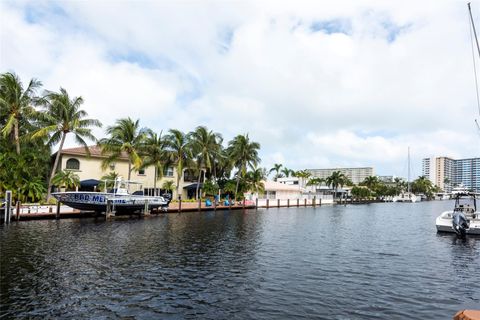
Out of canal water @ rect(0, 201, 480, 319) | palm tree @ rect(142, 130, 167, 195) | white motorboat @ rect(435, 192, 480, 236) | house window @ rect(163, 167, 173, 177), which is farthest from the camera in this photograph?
house window @ rect(163, 167, 173, 177)

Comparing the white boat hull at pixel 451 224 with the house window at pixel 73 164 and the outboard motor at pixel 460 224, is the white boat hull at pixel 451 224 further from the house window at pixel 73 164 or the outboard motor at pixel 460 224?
the house window at pixel 73 164

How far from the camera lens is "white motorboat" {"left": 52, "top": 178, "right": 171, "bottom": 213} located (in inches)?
1556

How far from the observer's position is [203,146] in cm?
6288

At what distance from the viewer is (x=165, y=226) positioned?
35188mm

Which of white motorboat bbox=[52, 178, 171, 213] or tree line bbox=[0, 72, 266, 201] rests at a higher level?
tree line bbox=[0, 72, 266, 201]

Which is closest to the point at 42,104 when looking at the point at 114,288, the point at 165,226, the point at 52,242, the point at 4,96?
the point at 4,96

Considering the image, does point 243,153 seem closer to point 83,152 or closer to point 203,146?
point 203,146

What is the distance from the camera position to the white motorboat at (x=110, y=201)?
130 feet

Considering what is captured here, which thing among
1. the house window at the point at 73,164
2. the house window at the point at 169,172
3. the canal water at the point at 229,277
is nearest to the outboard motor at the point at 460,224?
the canal water at the point at 229,277

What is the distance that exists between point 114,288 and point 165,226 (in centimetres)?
2123

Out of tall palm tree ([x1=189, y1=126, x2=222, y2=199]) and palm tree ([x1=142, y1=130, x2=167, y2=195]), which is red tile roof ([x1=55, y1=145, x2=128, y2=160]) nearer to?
palm tree ([x1=142, y1=130, x2=167, y2=195])

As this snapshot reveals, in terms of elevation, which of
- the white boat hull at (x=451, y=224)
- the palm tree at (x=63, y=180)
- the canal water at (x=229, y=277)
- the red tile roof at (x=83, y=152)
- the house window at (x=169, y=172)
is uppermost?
the red tile roof at (x=83, y=152)

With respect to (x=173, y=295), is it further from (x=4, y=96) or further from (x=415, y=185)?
(x=415, y=185)

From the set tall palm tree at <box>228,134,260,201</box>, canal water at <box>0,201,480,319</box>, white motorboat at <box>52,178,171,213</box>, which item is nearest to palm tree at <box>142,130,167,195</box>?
white motorboat at <box>52,178,171,213</box>
